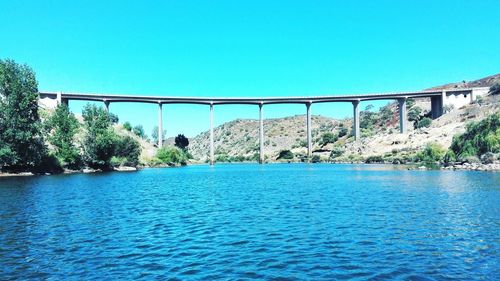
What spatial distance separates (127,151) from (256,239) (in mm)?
96890

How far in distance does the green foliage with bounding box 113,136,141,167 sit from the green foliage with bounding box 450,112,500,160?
80176 millimetres

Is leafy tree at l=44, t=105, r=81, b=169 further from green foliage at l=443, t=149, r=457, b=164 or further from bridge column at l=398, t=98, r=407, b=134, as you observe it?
bridge column at l=398, t=98, r=407, b=134

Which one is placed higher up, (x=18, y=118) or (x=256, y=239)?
(x=18, y=118)

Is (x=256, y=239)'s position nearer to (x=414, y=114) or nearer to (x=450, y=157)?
(x=450, y=157)

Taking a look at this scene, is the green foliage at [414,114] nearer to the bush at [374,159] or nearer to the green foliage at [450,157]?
the bush at [374,159]

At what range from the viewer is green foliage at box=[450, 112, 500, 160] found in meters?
70.6

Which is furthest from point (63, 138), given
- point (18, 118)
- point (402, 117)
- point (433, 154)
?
point (402, 117)

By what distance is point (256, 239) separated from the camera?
1956cm

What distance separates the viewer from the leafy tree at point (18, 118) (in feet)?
228

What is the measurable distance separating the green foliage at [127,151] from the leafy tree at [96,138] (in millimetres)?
4513

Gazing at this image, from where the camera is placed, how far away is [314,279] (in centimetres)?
1341

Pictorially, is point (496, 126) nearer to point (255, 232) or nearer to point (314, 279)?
point (255, 232)

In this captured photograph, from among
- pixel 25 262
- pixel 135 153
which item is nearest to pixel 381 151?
pixel 135 153

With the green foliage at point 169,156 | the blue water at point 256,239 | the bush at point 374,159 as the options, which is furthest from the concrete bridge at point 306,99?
the blue water at point 256,239
